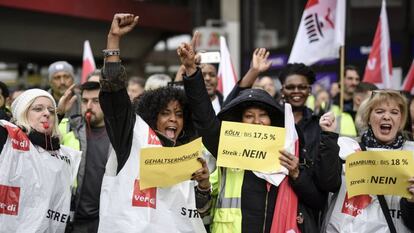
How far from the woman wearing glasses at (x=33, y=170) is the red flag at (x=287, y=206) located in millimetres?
1364

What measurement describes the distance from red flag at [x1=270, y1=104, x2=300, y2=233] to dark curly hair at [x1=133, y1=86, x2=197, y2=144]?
639 millimetres

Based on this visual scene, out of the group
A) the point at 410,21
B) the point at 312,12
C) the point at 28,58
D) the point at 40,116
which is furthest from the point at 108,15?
the point at 40,116

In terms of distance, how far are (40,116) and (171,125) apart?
86 cm

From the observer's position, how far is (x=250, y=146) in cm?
399

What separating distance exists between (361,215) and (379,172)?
28cm

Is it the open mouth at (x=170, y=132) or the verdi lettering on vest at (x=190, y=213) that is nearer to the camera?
the verdi lettering on vest at (x=190, y=213)

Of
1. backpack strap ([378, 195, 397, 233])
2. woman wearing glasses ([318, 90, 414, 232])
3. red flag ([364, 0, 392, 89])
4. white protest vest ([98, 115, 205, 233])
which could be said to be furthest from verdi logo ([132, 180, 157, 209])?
red flag ([364, 0, 392, 89])

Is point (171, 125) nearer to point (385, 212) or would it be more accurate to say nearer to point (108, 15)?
point (385, 212)

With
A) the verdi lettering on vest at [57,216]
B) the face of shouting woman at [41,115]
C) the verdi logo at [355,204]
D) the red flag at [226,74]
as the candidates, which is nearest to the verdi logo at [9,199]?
the verdi lettering on vest at [57,216]

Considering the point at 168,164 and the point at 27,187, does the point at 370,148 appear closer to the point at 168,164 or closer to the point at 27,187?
the point at 168,164

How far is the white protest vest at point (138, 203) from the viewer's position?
373 cm

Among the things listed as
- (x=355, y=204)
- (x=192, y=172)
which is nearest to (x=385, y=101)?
(x=355, y=204)

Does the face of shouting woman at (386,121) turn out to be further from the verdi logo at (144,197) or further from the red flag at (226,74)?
the red flag at (226,74)

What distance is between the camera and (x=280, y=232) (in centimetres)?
388
